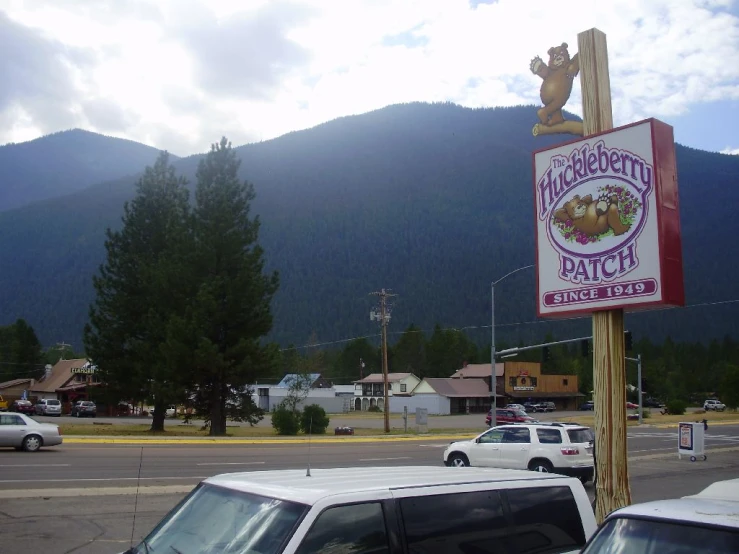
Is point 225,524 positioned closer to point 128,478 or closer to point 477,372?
point 128,478

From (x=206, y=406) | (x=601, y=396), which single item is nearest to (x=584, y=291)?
(x=601, y=396)

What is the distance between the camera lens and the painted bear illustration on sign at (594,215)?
10.3m

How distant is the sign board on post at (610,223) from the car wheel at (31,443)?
66.6 feet

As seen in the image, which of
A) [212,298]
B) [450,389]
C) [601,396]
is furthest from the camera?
[450,389]

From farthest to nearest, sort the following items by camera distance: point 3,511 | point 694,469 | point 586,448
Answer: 1. point 694,469
2. point 586,448
3. point 3,511

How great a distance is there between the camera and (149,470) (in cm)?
2097

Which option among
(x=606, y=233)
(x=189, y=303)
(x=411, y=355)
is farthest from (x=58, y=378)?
(x=606, y=233)

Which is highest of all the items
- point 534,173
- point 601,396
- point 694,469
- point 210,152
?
A: point 210,152

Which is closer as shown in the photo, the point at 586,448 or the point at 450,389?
the point at 586,448

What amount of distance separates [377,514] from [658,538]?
1562mm

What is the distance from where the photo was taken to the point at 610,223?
33.9 ft

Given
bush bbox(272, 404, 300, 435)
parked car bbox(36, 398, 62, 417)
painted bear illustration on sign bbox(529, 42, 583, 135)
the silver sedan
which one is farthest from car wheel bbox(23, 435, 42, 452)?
parked car bbox(36, 398, 62, 417)

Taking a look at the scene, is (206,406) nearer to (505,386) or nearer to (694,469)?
(694,469)

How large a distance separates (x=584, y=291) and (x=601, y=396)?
1.50 m
